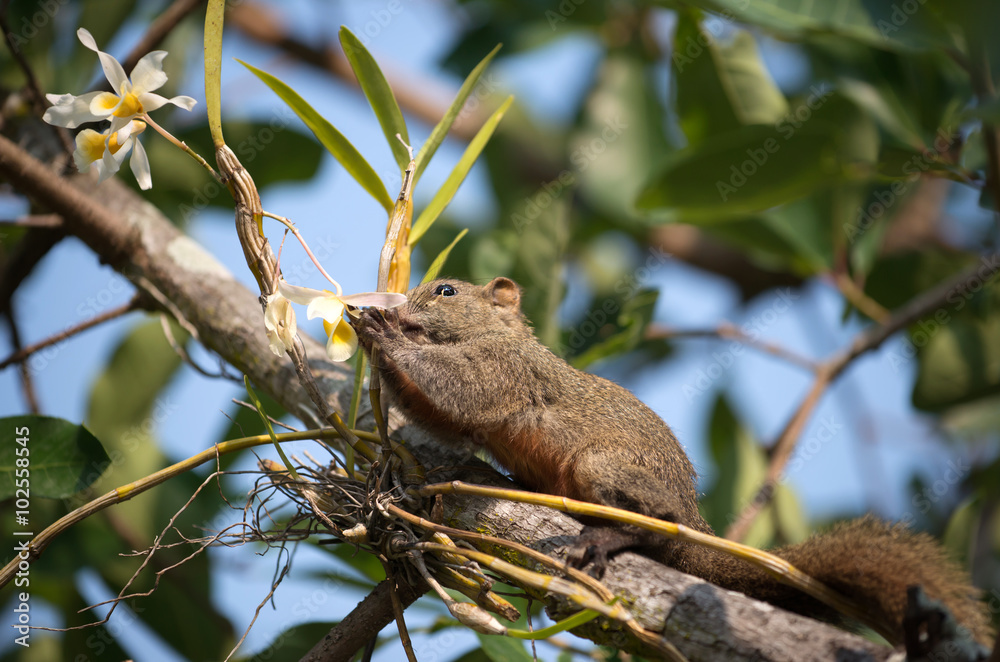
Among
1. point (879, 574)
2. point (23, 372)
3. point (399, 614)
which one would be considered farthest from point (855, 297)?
point (23, 372)

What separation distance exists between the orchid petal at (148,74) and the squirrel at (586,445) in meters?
1.03

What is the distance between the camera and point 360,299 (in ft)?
7.20

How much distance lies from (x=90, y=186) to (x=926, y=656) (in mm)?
3695

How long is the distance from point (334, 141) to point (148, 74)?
2.09 ft

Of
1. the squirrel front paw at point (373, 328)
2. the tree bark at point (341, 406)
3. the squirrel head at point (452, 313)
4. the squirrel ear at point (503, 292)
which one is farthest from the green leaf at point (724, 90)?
the tree bark at point (341, 406)

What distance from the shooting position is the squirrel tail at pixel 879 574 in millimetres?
2070

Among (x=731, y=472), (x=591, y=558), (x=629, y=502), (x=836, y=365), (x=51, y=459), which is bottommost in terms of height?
(x=51, y=459)

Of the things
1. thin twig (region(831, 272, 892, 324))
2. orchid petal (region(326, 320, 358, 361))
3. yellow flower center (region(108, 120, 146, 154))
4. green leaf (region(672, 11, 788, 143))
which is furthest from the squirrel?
thin twig (region(831, 272, 892, 324))

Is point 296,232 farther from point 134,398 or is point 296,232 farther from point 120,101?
point 134,398

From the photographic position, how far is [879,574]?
2.09 m

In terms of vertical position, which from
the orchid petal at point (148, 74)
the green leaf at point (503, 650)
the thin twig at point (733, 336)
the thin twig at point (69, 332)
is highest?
the thin twig at point (733, 336)

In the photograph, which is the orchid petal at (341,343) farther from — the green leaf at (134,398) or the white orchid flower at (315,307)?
the green leaf at (134,398)

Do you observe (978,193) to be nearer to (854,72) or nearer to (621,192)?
(854,72)

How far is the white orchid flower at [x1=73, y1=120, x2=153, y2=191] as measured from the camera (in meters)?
2.14
